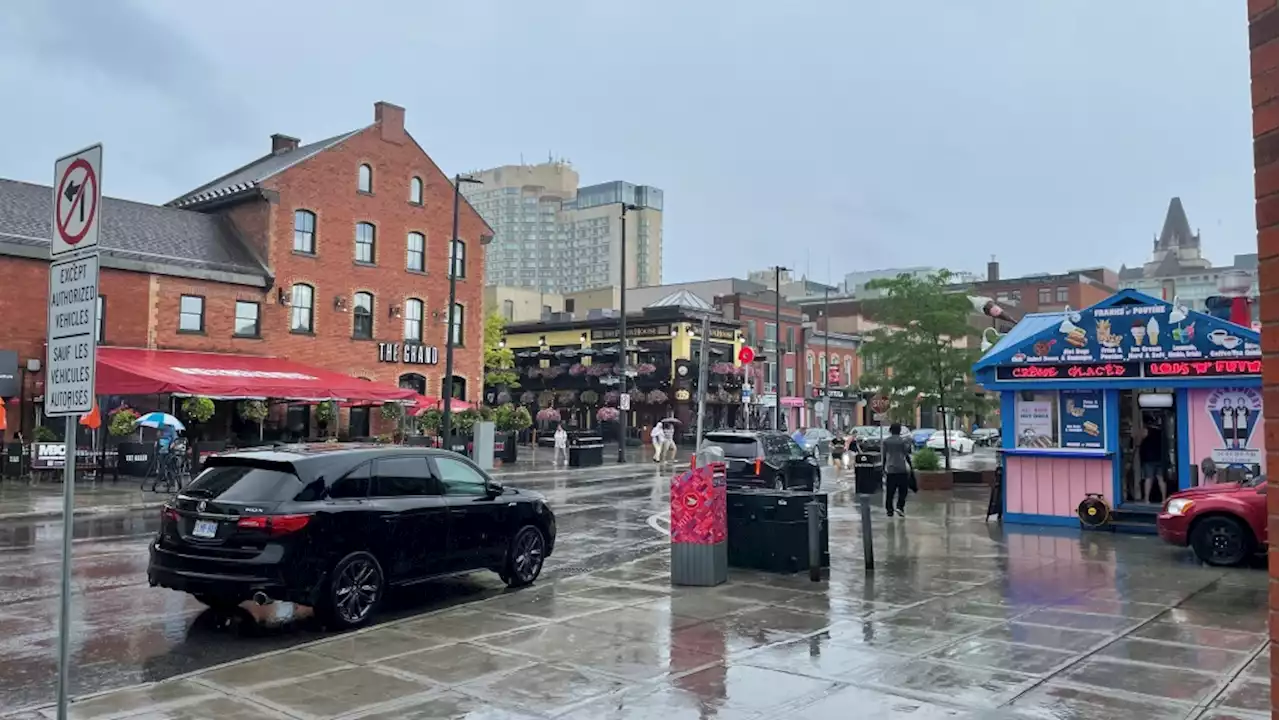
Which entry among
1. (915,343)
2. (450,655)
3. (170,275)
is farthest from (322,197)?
(450,655)

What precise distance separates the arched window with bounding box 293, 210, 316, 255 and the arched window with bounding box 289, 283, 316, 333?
133 centimetres

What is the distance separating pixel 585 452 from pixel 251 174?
1644 centimetres

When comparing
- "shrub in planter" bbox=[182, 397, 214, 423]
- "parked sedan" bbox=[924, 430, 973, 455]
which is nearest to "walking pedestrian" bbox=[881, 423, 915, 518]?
"shrub in planter" bbox=[182, 397, 214, 423]

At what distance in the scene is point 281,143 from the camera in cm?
4056

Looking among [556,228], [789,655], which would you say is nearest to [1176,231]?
[556,228]

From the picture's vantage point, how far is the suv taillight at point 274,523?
27.0 feet

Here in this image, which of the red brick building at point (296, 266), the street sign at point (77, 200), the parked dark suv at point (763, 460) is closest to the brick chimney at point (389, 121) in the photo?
the red brick building at point (296, 266)

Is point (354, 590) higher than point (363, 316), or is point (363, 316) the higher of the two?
point (363, 316)

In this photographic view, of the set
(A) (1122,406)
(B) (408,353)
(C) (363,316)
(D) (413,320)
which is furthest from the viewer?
(D) (413,320)

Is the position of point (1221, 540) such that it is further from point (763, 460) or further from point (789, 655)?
point (763, 460)

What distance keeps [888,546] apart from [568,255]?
136 m

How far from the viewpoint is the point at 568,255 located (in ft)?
486

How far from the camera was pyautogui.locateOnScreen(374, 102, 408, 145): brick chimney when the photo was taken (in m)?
37.8

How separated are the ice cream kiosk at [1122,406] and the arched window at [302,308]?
25.2 metres
